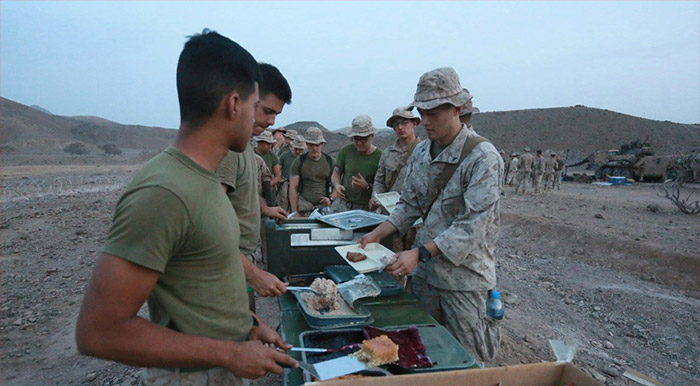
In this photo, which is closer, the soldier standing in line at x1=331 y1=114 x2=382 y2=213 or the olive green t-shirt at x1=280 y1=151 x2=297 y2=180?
the soldier standing in line at x1=331 y1=114 x2=382 y2=213

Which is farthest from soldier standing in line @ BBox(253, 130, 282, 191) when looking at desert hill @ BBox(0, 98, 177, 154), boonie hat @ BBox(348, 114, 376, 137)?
desert hill @ BBox(0, 98, 177, 154)

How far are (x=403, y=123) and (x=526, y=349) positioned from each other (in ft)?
8.79

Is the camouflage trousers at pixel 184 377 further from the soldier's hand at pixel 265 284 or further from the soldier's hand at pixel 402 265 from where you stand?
the soldier's hand at pixel 402 265

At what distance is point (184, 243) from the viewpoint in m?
1.10

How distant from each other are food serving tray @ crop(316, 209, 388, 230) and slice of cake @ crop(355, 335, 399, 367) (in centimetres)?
141

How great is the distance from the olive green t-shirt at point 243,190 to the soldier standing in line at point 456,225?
2.38 feet

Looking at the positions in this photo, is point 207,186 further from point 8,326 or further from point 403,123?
point 8,326

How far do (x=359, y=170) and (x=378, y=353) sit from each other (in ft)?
11.4

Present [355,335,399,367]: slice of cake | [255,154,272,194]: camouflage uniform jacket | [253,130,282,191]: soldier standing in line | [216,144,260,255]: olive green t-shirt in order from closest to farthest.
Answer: [355,335,399,367]: slice of cake → [216,144,260,255]: olive green t-shirt → [255,154,272,194]: camouflage uniform jacket → [253,130,282,191]: soldier standing in line

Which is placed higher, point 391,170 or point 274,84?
point 274,84

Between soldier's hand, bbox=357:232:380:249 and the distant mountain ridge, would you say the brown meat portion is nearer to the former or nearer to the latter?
soldier's hand, bbox=357:232:380:249

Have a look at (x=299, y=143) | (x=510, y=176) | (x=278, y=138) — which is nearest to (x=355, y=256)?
(x=299, y=143)

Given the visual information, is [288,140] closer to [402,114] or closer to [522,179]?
[402,114]

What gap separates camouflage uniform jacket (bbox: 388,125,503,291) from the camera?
223cm
